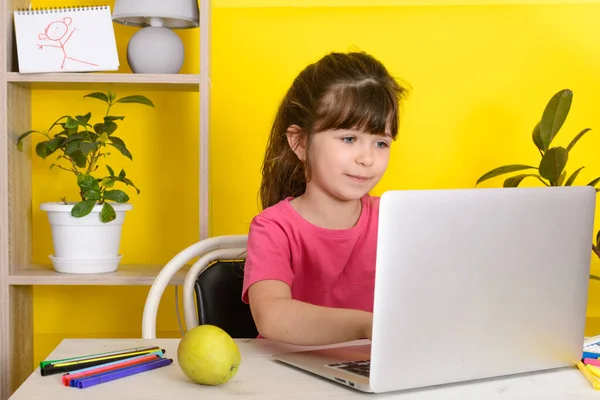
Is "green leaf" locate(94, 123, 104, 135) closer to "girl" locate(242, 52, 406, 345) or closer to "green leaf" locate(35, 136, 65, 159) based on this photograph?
"green leaf" locate(35, 136, 65, 159)

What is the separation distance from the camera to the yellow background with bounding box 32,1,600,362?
2.45 meters

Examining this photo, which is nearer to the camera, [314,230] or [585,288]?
[585,288]

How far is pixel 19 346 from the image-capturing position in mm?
2285

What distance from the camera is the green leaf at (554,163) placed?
6.95 ft

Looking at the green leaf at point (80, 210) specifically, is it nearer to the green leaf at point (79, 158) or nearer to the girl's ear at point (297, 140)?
the green leaf at point (79, 158)

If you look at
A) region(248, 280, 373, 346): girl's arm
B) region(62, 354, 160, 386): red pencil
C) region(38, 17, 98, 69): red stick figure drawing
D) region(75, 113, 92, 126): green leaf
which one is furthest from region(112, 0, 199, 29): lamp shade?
region(62, 354, 160, 386): red pencil

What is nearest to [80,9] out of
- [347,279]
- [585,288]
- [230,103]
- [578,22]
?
[230,103]

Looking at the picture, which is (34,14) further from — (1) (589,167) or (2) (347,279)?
(1) (589,167)

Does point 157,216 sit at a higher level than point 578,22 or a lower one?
lower

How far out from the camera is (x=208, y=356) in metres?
0.93

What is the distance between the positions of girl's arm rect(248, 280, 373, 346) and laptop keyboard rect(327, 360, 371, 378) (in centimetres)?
8

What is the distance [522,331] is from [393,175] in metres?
1.52

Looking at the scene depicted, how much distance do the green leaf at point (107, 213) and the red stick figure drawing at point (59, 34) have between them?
40cm

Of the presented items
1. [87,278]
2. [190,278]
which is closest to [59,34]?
[87,278]
